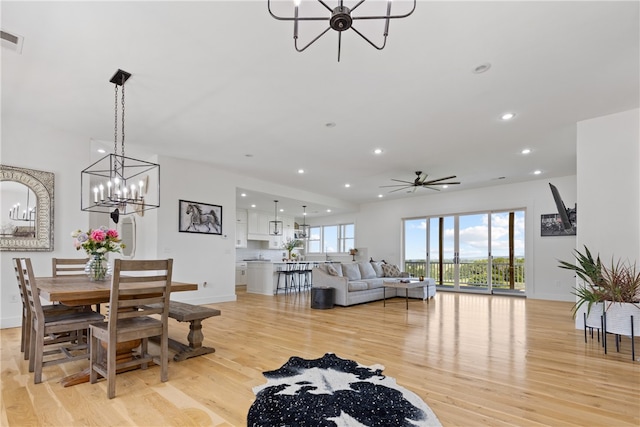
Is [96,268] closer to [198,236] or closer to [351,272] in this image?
[198,236]

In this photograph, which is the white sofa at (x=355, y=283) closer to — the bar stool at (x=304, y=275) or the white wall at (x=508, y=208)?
the bar stool at (x=304, y=275)

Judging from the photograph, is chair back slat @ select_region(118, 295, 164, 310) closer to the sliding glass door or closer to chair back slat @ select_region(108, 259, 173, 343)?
chair back slat @ select_region(108, 259, 173, 343)

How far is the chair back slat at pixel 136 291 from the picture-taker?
7.76 feet

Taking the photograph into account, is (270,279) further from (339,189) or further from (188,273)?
(339,189)

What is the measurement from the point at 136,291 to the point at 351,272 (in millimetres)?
5149

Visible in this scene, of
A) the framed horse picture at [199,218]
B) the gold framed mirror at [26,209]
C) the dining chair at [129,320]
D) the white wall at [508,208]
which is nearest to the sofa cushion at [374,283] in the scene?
the white wall at [508,208]

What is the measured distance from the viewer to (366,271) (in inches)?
304

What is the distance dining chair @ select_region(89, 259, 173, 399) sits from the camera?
2357 mm

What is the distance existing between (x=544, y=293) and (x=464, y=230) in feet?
8.16

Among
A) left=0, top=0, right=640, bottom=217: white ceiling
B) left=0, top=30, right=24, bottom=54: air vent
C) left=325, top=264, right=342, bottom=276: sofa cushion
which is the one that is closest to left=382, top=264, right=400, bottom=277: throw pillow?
left=325, top=264, right=342, bottom=276: sofa cushion

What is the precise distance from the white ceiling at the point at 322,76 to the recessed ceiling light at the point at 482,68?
65mm

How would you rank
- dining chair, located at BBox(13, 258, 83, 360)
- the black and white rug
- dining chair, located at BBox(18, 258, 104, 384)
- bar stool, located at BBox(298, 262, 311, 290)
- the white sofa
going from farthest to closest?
bar stool, located at BBox(298, 262, 311, 290) → the white sofa → dining chair, located at BBox(13, 258, 83, 360) → dining chair, located at BBox(18, 258, 104, 384) → the black and white rug

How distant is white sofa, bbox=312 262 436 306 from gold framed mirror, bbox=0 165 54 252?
4586 mm

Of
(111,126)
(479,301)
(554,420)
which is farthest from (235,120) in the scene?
(479,301)
